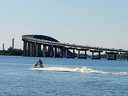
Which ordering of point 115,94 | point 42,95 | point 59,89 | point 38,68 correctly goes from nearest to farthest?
1. point 42,95
2. point 115,94
3. point 59,89
4. point 38,68

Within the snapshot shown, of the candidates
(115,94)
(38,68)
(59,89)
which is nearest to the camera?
(115,94)

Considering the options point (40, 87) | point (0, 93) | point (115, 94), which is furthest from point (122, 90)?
point (0, 93)

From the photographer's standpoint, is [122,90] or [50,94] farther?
[122,90]

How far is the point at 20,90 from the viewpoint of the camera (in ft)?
146

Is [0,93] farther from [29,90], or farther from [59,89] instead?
[59,89]

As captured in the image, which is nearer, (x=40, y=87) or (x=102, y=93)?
(x=102, y=93)

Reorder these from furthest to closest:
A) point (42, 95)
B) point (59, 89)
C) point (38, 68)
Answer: point (38, 68), point (59, 89), point (42, 95)

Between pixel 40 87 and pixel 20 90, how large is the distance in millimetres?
3875

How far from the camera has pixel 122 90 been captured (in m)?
47.4

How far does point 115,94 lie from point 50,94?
5.33 m

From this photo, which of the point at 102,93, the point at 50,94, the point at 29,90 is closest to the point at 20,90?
the point at 29,90

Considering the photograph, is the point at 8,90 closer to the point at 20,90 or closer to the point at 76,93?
the point at 20,90

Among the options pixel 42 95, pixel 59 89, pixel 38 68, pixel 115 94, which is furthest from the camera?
pixel 38 68

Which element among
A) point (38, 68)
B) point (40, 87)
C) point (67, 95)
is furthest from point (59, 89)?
point (38, 68)
